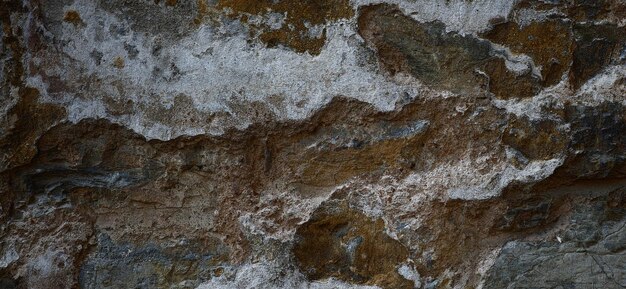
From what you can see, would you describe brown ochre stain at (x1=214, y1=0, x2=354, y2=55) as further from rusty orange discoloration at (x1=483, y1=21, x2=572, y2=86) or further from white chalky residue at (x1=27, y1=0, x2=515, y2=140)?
rusty orange discoloration at (x1=483, y1=21, x2=572, y2=86)

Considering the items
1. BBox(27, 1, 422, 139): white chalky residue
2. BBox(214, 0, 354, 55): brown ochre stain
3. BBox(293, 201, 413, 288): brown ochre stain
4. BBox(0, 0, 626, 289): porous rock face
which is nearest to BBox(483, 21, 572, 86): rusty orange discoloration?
BBox(0, 0, 626, 289): porous rock face

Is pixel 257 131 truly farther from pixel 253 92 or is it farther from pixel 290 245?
pixel 290 245

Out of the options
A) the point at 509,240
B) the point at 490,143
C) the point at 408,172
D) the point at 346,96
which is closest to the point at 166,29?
the point at 346,96

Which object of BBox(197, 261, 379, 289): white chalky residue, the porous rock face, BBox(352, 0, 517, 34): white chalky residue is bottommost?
BBox(197, 261, 379, 289): white chalky residue

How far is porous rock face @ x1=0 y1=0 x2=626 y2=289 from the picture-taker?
1.40 meters

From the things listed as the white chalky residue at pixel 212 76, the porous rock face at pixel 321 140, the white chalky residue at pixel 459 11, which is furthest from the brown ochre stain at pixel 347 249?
the white chalky residue at pixel 459 11

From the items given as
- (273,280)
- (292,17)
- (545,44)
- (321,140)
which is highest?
(292,17)

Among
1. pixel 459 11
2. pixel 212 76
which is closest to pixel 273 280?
pixel 212 76

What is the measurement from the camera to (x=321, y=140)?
1.44 metres

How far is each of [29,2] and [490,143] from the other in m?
0.85

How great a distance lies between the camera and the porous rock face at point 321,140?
1396mm

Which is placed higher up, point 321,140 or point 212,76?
point 212,76

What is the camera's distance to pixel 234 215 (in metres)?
1.46

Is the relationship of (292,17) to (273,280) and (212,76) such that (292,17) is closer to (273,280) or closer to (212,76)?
(212,76)
